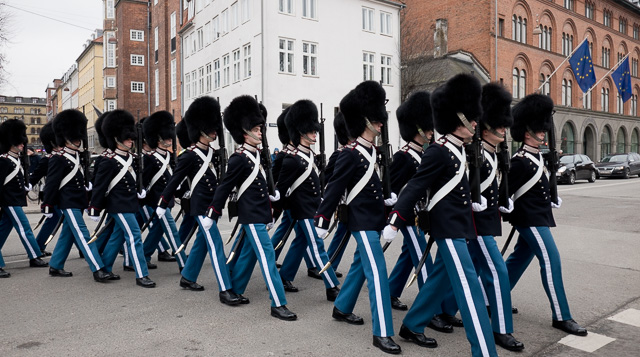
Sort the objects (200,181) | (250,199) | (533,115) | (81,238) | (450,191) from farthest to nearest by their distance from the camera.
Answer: (81,238) < (200,181) < (250,199) < (533,115) < (450,191)

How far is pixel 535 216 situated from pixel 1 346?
4.88 m

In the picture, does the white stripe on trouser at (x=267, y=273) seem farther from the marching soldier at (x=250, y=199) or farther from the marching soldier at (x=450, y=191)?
the marching soldier at (x=450, y=191)

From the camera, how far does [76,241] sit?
7250 millimetres

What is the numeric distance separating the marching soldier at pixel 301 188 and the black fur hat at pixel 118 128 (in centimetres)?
220

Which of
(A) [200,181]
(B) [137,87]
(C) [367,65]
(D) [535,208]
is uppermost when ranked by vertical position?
(B) [137,87]

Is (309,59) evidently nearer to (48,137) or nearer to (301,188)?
(48,137)

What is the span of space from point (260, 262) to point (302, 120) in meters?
2.07

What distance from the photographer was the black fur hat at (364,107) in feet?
16.3

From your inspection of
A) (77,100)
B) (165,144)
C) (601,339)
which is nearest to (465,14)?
(165,144)

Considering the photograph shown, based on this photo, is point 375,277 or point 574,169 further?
point 574,169

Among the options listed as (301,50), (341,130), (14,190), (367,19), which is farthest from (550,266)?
(367,19)

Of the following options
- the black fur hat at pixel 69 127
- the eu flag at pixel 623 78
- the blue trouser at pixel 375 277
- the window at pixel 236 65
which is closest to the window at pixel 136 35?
the window at pixel 236 65

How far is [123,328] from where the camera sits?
16.8 feet

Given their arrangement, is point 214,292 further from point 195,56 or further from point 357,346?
point 195,56
